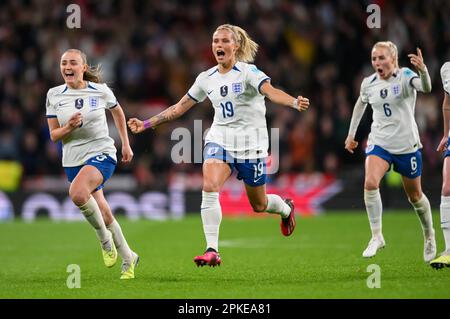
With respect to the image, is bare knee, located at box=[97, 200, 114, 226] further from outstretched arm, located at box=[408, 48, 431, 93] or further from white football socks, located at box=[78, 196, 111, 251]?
outstretched arm, located at box=[408, 48, 431, 93]

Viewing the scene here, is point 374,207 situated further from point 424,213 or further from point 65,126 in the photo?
point 65,126

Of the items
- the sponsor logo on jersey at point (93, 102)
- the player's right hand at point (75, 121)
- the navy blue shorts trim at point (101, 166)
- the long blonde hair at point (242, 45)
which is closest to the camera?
the player's right hand at point (75, 121)

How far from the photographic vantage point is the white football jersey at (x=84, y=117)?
9.22m

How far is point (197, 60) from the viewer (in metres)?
21.0

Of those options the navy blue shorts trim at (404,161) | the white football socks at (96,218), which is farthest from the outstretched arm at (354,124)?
the white football socks at (96,218)

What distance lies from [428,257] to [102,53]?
41.2 feet

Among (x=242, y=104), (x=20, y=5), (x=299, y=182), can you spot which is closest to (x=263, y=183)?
(x=242, y=104)

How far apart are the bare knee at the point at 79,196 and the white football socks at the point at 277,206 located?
6.90 ft

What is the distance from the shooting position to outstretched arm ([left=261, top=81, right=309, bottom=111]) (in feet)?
27.6

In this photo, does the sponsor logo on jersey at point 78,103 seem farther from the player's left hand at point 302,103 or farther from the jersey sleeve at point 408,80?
the jersey sleeve at point 408,80

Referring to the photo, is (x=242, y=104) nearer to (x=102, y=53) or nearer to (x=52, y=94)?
(x=52, y=94)

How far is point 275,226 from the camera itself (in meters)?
16.6

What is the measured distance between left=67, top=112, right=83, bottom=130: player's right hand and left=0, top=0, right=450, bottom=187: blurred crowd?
10.1 meters

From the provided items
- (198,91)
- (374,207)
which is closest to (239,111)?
(198,91)
